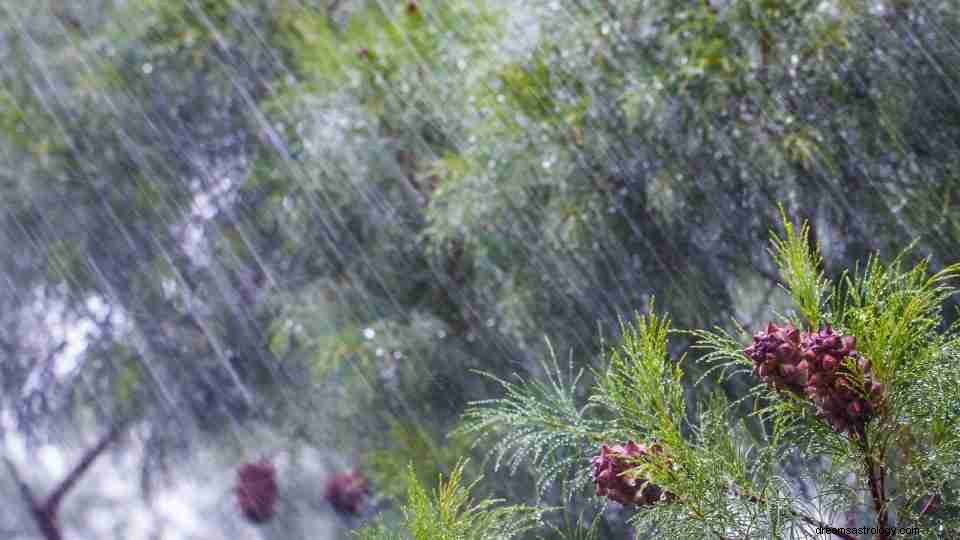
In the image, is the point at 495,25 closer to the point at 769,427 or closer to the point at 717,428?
the point at 769,427

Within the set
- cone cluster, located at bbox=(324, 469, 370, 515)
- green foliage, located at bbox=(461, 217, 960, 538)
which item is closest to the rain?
cone cluster, located at bbox=(324, 469, 370, 515)

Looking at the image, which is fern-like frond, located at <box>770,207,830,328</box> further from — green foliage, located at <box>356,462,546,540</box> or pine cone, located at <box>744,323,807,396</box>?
green foliage, located at <box>356,462,546,540</box>

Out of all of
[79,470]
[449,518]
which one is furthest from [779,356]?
[79,470]

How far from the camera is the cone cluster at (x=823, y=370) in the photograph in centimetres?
38

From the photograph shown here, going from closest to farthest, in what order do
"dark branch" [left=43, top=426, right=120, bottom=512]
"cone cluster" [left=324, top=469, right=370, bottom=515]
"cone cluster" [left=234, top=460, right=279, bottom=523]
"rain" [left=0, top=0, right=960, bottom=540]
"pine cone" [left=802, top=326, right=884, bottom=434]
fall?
"pine cone" [left=802, top=326, right=884, bottom=434]
"rain" [left=0, top=0, right=960, bottom=540]
"cone cluster" [left=324, top=469, right=370, bottom=515]
"cone cluster" [left=234, top=460, right=279, bottom=523]
"dark branch" [left=43, top=426, right=120, bottom=512]

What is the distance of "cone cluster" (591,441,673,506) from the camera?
411mm

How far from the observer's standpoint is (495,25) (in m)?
1.14

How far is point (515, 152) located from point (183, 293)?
0.52 m

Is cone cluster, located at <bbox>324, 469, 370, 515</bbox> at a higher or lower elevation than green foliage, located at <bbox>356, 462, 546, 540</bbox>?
lower

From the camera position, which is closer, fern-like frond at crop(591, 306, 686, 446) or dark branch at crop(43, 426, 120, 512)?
fern-like frond at crop(591, 306, 686, 446)

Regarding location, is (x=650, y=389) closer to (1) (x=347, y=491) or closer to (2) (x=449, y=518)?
(2) (x=449, y=518)

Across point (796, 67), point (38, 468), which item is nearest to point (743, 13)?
point (796, 67)

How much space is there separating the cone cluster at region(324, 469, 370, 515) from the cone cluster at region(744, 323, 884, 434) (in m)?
0.80

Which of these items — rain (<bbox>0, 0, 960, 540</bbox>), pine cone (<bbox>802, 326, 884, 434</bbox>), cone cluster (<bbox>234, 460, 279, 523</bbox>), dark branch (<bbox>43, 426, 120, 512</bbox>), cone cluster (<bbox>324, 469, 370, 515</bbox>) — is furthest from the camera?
dark branch (<bbox>43, 426, 120, 512</bbox>)
